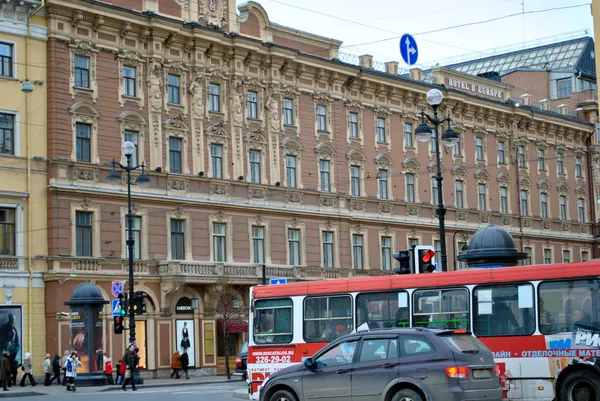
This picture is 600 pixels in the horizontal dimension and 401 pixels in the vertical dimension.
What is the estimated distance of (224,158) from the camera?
172ft

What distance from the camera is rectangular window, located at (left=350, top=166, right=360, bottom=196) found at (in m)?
59.2

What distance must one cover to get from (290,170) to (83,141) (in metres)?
12.9

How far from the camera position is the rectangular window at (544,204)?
241 feet

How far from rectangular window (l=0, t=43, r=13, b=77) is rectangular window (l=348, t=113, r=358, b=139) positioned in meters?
21.1

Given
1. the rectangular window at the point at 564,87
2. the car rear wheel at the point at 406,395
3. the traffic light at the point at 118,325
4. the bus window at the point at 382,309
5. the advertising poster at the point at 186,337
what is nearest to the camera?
the car rear wheel at the point at 406,395

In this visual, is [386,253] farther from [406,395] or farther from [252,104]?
[406,395]

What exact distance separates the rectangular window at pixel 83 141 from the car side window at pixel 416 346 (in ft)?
100

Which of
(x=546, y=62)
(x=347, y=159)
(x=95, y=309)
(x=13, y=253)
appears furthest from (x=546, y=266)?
(x=546, y=62)

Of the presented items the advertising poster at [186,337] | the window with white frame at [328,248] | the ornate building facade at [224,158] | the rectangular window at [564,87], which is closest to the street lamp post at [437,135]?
the ornate building facade at [224,158]

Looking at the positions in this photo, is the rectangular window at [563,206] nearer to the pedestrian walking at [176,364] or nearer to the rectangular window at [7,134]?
the pedestrian walking at [176,364]

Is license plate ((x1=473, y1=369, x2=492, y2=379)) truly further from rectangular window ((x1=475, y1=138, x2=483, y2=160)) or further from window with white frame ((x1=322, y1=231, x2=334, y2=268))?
rectangular window ((x1=475, y1=138, x2=483, y2=160))

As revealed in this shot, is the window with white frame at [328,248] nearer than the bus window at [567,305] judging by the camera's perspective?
No

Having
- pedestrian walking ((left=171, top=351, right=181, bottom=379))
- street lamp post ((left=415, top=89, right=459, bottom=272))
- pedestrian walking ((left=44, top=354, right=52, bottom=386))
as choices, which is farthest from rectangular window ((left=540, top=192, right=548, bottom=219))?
street lamp post ((left=415, top=89, right=459, bottom=272))

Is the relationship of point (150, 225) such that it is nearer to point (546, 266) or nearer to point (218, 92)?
point (218, 92)
